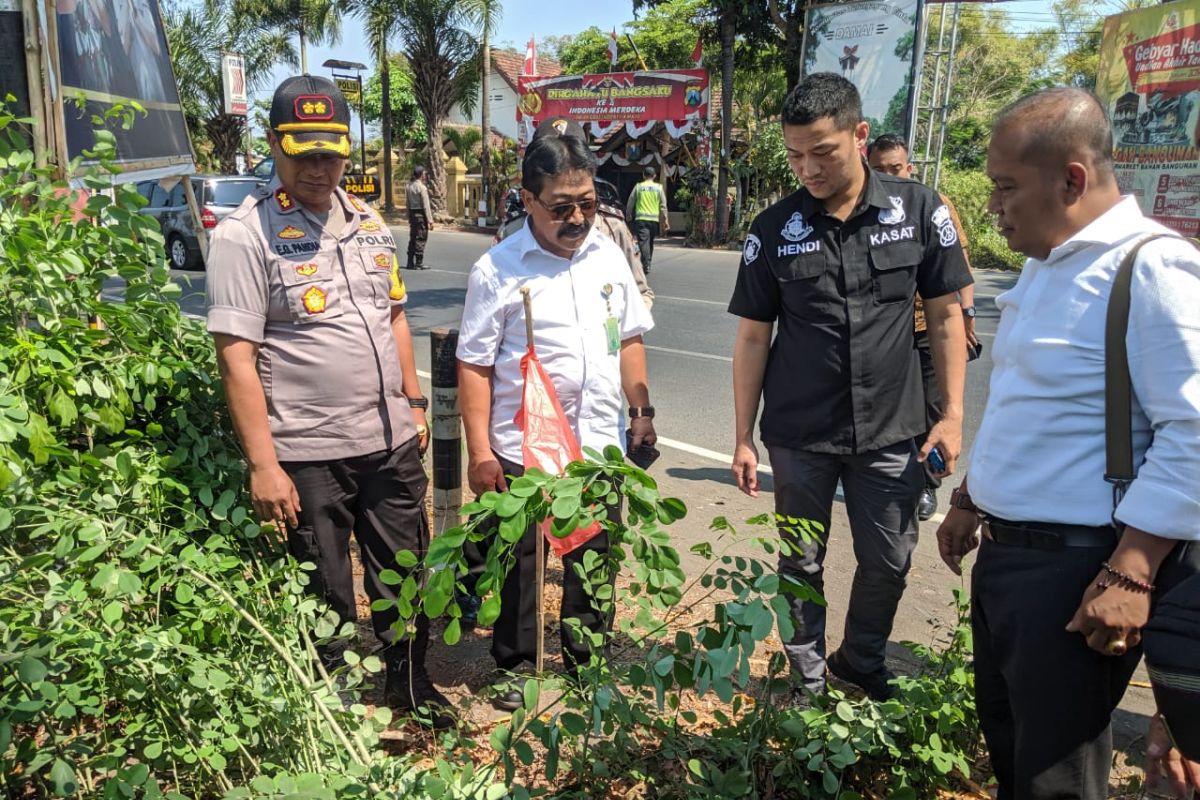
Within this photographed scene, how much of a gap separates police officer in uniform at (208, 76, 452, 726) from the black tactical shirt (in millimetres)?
1236

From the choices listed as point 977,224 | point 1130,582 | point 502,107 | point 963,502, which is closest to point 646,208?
point 977,224

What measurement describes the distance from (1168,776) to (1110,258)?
1.11m

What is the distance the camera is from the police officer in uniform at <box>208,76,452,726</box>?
8.66ft

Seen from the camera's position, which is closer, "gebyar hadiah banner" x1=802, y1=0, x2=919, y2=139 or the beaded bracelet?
the beaded bracelet

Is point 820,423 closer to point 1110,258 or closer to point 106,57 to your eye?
point 1110,258

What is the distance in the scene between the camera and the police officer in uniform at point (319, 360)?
264 cm

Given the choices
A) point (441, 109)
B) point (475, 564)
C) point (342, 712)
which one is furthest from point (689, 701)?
point (441, 109)

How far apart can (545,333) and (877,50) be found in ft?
41.6

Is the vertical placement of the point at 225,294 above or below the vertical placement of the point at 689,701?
above

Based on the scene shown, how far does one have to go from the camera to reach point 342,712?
2.24 metres

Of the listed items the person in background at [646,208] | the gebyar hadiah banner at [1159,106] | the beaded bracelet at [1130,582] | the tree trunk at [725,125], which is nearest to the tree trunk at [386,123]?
the tree trunk at [725,125]

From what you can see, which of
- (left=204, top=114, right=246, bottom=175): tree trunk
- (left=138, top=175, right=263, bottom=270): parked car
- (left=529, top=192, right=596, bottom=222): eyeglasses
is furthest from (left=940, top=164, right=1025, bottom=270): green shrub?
(left=204, top=114, right=246, bottom=175): tree trunk

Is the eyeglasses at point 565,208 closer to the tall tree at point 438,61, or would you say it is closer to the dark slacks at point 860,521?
the dark slacks at point 860,521

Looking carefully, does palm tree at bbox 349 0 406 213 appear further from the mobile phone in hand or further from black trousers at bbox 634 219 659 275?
the mobile phone in hand
